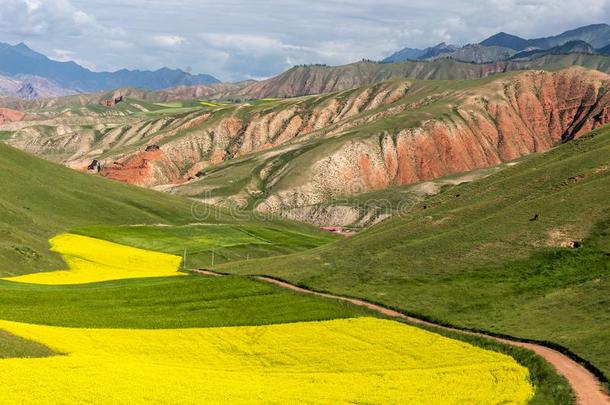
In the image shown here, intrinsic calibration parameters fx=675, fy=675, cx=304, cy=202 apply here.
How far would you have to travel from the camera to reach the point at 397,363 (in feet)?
142

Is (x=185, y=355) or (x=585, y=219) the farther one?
(x=585, y=219)

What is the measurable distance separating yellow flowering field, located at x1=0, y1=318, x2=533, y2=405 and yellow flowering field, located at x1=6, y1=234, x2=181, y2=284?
114 feet

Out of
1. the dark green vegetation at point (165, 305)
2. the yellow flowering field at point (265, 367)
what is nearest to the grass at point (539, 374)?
the yellow flowering field at point (265, 367)

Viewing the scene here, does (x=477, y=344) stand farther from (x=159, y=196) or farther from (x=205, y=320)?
(x=159, y=196)

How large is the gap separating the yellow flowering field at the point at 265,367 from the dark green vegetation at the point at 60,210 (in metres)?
48.1

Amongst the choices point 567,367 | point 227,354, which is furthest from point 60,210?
point 567,367

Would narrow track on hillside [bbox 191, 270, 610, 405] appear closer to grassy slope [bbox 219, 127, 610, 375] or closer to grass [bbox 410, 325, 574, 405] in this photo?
grass [bbox 410, 325, 574, 405]

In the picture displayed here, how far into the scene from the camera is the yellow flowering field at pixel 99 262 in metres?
83.9

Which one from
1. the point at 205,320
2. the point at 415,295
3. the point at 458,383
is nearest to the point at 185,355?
the point at 205,320

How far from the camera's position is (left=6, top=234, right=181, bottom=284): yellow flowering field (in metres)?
83.9

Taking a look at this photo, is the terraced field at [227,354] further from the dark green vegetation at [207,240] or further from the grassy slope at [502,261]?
the dark green vegetation at [207,240]

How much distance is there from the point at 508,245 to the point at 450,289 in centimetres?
1022

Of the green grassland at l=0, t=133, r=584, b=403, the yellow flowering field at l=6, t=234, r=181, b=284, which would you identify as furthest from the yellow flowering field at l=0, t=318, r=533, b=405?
the yellow flowering field at l=6, t=234, r=181, b=284

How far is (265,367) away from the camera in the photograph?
4359 centimetres
